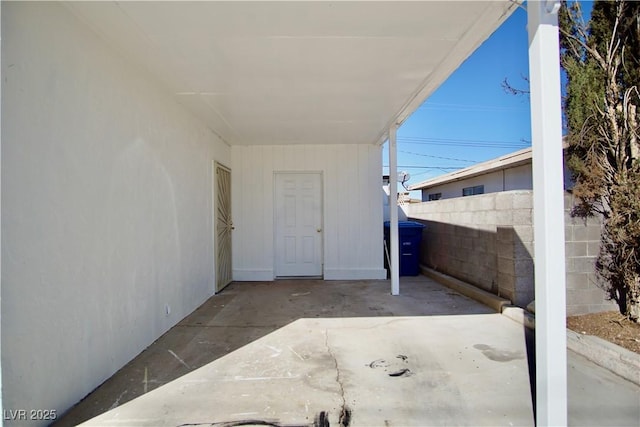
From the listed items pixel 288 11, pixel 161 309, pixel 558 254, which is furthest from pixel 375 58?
pixel 161 309

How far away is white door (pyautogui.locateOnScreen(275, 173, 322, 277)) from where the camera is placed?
6.36 metres

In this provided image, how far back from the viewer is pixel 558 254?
5.69ft

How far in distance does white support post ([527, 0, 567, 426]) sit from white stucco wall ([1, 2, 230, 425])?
2771 millimetres

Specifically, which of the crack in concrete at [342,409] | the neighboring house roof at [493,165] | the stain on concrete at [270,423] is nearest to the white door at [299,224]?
the crack in concrete at [342,409]

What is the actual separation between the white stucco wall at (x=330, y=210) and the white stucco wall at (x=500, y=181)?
3337 mm

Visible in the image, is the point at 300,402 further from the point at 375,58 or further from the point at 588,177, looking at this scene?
the point at 588,177

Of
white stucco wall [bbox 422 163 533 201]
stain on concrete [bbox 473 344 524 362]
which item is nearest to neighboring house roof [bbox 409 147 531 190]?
white stucco wall [bbox 422 163 533 201]

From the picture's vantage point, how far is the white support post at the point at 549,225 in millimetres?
1724

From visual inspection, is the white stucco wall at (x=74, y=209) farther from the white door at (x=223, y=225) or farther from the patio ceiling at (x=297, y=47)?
the white door at (x=223, y=225)

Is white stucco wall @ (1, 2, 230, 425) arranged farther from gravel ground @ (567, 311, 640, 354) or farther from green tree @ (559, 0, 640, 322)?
green tree @ (559, 0, 640, 322)

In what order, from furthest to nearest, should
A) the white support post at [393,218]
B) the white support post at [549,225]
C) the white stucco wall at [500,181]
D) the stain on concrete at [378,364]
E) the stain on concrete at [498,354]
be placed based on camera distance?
1. the white stucco wall at [500,181]
2. the white support post at [393,218]
3. the stain on concrete at [498,354]
4. the stain on concrete at [378,364]
5. the white support post at [549,225]

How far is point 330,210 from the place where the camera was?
6262mm

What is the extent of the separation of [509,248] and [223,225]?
4315 mm

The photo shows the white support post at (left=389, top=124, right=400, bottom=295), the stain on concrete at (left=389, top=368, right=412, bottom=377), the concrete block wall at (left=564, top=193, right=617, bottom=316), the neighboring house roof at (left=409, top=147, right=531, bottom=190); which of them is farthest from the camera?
the neighboring house roof at (left=409, top=147, right=531, bottom=190)
